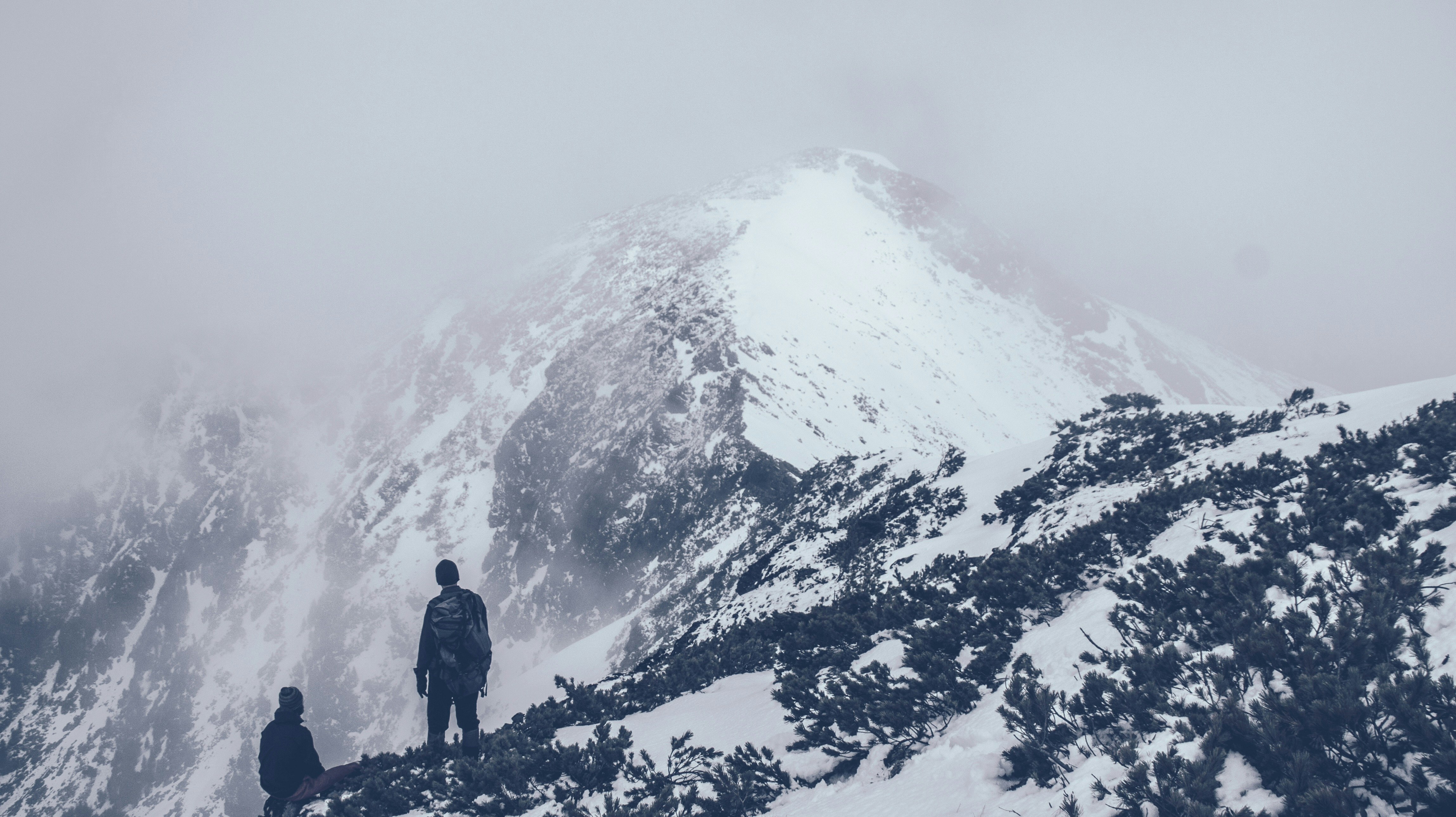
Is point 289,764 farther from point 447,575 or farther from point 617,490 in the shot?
point 617,490

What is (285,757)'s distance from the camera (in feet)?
23.1

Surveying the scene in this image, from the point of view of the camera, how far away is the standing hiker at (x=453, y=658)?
24.8 ft

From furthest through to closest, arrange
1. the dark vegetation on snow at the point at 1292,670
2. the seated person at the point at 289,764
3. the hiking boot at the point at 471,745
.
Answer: the hiking boot at the point at 471,745 < the seated person at the point at 289,764 < the dark vegetation on snow at the point at 1292,670

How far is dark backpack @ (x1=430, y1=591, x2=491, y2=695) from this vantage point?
298 inches

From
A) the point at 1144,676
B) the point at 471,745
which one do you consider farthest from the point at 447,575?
the point at 1144,676

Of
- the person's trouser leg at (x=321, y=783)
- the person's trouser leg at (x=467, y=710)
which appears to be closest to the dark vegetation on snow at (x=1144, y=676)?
the person's trouser leg at (x=321, y=783)

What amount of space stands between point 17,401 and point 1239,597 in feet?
490

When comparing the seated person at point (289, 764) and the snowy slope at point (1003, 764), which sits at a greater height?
the seated person at point (289, 764)

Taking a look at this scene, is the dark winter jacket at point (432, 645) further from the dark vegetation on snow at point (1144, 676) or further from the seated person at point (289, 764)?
the seated person at point (289, 764)

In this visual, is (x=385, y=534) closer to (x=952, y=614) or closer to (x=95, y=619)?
(x=95, y=619)

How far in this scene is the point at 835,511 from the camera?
76.0 ft

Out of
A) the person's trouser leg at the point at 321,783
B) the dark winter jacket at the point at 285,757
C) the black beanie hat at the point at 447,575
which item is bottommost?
the person's trouser leg at the point at 321,783

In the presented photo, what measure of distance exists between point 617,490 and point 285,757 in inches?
1434

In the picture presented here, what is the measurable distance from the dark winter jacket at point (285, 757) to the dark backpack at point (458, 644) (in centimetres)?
146
